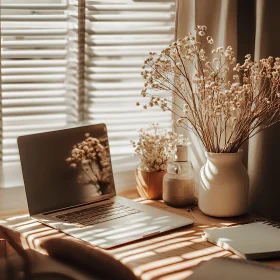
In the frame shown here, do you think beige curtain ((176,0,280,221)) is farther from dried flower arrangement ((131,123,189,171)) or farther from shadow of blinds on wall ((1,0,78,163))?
shadow of blinds on wall ((1,0,78,163))

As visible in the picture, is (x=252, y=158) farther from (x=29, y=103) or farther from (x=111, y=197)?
(x=29, y=103)

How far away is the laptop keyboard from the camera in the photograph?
1805 millimetres

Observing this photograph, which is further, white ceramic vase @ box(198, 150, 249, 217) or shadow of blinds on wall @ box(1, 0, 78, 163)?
shadow of blinds on wall @ box(1, 0, 78, 163)

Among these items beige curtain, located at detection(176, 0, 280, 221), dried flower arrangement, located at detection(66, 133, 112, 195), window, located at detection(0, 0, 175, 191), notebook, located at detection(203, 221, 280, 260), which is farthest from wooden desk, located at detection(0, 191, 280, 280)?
window, located at detection(0, 0, 175, 191)

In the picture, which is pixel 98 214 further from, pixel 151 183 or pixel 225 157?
pixel 225 157

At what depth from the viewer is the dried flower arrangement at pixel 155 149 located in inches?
80.7

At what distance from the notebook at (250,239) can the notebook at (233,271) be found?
8cm

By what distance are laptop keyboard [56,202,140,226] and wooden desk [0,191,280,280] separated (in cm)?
9

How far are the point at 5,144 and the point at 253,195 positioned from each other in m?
0.84

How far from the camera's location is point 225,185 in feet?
5.95

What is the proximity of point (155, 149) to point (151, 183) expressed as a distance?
119 millimetres

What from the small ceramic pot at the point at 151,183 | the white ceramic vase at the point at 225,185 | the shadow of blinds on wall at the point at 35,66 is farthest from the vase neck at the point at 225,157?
the shadow of blinds on wall at the point at 35,66

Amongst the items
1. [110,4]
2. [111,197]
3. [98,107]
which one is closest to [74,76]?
[98,107]

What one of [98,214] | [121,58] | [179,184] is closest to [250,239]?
[179,184]
